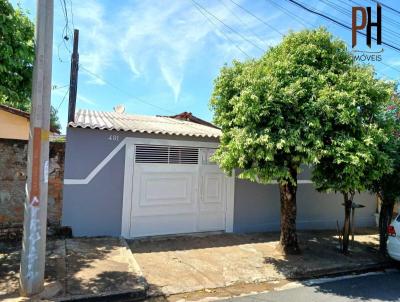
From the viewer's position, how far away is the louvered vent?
774cm

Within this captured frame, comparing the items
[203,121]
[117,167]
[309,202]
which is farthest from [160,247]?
[203,121]

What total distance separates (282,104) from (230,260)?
10.5 ft

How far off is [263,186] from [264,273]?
345 centimetres

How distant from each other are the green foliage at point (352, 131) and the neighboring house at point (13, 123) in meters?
10.7

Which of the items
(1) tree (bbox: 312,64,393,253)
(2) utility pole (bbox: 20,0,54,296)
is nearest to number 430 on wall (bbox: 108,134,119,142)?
(2) utility pole (bbox: 20,0,54,296)

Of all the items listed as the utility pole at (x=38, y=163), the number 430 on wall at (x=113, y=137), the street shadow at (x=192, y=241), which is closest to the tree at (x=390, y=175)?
the street shadow at (x=192, y=241)

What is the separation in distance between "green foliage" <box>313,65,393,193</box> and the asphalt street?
1.68 meters

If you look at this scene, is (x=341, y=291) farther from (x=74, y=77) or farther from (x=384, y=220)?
(x=74, y=77)

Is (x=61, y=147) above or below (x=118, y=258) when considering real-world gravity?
above

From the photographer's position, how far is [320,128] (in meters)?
5.77

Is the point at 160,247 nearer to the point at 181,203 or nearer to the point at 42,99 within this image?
the point at 181,203

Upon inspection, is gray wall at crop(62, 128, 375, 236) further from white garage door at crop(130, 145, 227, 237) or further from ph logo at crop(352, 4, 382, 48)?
ph logo at crop(352, 4, 382, 48)

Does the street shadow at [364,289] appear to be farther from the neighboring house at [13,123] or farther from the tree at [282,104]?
the neighboring house at [13,123]

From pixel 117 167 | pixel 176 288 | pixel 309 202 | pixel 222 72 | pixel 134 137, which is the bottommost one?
pixel 176 288
